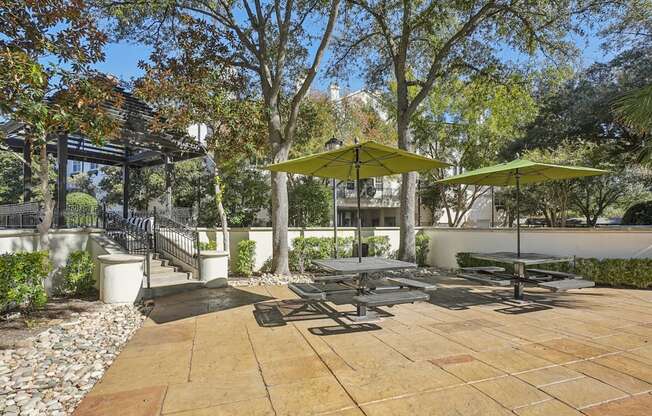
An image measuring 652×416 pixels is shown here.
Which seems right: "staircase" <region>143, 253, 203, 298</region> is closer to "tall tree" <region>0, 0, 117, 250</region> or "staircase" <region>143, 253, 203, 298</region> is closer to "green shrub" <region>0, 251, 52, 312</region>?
"green shrub" <region>0, 251, 52, 312</region>

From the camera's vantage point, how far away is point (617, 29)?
1180 cm

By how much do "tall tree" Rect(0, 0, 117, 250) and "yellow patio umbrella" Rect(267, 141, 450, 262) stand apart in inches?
115

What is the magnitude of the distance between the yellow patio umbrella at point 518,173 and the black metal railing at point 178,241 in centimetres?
651

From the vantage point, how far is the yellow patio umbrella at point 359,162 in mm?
5426

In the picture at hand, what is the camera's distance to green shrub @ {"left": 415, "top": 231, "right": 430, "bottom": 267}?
12.9m

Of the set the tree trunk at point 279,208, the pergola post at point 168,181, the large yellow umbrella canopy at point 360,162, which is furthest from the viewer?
the pergola post at point 168,181

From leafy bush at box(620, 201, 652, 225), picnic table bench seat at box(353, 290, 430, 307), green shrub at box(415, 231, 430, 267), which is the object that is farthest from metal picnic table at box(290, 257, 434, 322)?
leafy bush at box(620, 201, 652, 225)

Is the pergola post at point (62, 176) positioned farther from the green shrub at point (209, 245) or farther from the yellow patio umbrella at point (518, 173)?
the yellow patio umbrella at point (518, 173)

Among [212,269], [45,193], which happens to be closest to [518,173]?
[212,269]

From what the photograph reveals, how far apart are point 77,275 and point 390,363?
7192 millimetres

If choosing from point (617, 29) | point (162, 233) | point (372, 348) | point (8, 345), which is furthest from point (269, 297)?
point (617, 29)

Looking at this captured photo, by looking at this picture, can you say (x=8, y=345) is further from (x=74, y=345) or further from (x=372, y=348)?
(x=372, y=348)

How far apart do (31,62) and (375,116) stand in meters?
16.9

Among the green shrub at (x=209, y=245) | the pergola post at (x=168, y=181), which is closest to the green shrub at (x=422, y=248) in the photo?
the green shrub at (x=209, y=245)
